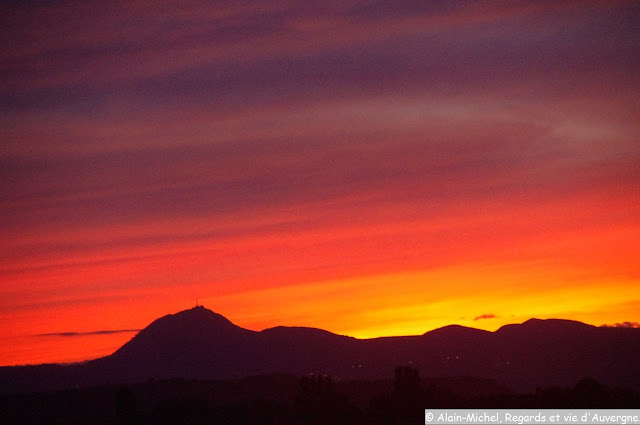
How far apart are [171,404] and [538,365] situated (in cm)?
11443

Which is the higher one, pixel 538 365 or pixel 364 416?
pixel 538 365

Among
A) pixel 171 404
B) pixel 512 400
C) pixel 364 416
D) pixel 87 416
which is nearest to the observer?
pixel 512 400

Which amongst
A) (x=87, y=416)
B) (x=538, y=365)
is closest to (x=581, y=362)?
(x=538, y=365)

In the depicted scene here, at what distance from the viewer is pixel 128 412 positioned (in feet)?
308

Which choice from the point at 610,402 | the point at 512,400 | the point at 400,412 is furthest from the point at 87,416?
the point at 610,402

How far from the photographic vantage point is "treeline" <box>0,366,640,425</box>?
266ft

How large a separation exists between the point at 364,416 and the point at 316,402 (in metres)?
6.11

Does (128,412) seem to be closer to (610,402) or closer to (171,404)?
(171,404)

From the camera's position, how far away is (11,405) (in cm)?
11731

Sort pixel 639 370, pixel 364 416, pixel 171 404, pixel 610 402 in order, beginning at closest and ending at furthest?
pixel 610 402, pixel 364 416, pixel 171 404, pixel 639 370

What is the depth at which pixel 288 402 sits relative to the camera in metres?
118

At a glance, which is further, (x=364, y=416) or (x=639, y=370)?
(x=639, y=370)

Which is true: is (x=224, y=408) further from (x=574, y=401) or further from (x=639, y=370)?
(x=639, y=370)

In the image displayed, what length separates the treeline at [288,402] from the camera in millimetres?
81000
